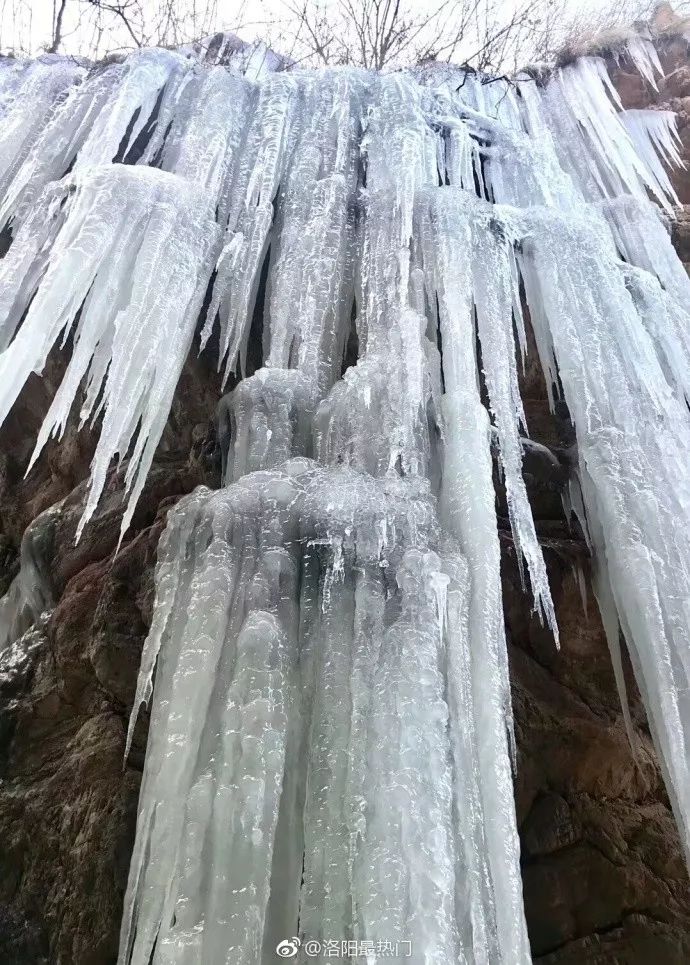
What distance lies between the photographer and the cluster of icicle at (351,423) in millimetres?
1971

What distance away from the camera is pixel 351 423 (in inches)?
125

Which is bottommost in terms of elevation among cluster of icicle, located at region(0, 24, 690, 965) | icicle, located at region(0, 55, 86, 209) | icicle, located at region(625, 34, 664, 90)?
cluster of icicle, located at region(0, 24, 690, 965)

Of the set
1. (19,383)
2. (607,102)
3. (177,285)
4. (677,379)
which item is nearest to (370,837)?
(19,383)

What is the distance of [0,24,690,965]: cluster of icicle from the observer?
197 cm

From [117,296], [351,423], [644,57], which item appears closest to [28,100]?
[117,296]

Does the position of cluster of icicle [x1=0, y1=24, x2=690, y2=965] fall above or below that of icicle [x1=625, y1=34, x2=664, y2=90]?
below

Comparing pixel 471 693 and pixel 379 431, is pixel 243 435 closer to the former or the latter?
pixel 379 431

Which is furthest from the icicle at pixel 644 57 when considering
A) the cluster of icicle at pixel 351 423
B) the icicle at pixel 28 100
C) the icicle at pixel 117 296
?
the icicle at pixel 28 100

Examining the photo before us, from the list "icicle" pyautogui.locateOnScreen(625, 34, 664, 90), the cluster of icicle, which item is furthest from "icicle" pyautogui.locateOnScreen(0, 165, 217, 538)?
"icicle" pyautogui.locateOnScreen(625, 34, 664, 90)

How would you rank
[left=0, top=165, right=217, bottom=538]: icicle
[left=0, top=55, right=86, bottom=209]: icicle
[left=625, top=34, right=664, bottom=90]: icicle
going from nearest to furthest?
1. [left=0, top=165, right=217, bottom=538]: icicle
2. [left=0, top=55, right=86, bottom=209]: icicle
3. [left=625, top=34, right=664, bottom=90]: icicle

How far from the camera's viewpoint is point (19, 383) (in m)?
2.91

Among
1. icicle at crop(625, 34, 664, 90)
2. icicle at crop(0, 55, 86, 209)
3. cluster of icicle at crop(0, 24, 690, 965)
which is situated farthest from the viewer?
icicle at crop(625, 34, 664, 90)

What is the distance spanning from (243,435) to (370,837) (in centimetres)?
184

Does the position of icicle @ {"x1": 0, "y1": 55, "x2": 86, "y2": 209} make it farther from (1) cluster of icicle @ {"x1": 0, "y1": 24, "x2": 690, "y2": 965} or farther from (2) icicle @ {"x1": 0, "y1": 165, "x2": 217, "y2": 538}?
(2) icicle @ {"x1": 0, "y1": 165, "x2": 217, "y2": 538}
